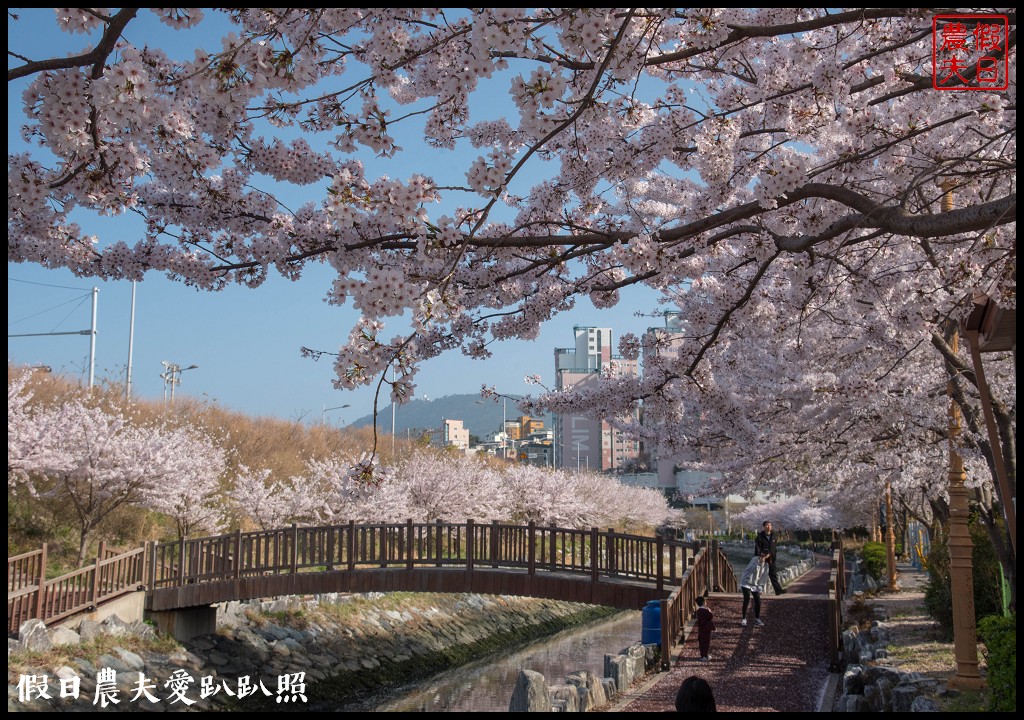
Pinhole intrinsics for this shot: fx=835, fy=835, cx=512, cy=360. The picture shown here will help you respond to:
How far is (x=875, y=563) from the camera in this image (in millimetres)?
Answer: 22062

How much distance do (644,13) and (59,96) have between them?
3118 millimetres

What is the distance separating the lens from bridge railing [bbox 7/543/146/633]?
12.7 meters

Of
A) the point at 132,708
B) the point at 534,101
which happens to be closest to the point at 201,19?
the point at 534,101

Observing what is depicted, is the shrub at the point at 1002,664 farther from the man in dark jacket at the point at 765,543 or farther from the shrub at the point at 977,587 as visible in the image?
the man in dark jacket at the point at 765,543

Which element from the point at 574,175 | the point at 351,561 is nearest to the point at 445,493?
the point at 351,561

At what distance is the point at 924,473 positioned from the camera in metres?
13.5

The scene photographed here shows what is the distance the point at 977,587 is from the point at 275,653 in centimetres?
1319

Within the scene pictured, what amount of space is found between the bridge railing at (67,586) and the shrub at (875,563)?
16871 millimetres

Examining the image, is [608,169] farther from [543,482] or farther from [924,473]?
[543,482]

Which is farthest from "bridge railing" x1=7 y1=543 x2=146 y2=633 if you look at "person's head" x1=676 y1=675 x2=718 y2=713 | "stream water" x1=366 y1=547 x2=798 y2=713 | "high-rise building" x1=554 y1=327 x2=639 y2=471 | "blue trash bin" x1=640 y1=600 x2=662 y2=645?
"high-rise building" x1=554 y1=327 x2=639 y2=471

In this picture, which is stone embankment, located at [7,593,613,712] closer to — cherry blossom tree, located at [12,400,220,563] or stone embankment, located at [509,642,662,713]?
cherry blossom tree, located at [12,400,220,563]

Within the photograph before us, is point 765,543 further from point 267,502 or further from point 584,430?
point 584,430

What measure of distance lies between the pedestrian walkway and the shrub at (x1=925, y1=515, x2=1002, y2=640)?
1.58 meters

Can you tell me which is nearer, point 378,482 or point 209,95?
point 209,95
